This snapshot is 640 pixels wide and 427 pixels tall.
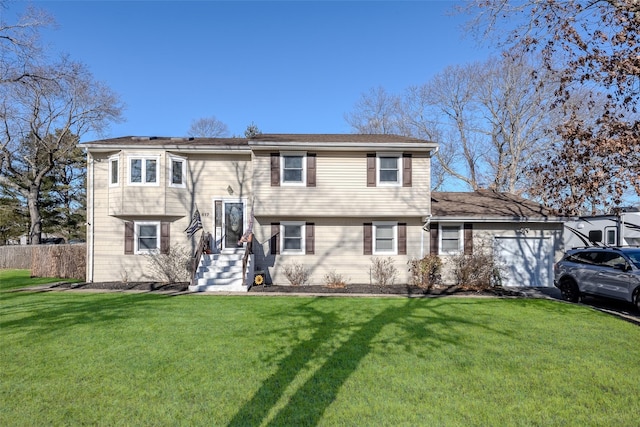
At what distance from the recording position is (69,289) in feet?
40.9

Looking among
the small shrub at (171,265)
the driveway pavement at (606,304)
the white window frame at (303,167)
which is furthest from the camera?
the small shrub at (171,265)

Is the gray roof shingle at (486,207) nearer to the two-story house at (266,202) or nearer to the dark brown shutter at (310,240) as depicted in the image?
the two-story house at (266,202)

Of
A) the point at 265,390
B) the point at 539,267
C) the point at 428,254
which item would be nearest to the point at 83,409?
the point at 265,390

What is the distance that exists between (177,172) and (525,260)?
14.8 metres

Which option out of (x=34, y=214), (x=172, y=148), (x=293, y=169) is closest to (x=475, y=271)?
(x=293, y=169)

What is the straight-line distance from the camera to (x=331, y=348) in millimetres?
5797

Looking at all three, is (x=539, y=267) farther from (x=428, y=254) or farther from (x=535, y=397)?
(x=535, y=397)

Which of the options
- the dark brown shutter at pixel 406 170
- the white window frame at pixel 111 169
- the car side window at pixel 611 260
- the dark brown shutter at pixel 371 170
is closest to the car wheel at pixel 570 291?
the car side window at pixel 611 260

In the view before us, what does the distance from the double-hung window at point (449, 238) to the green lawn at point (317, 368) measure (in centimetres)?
523

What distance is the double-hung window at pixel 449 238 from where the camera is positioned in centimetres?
1364

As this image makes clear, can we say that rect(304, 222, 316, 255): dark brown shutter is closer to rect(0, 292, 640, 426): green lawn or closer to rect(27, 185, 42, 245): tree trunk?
rect(0, 292, 640, 426): green lawn

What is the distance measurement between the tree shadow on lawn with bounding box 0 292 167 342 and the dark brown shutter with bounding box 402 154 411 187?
9733mm

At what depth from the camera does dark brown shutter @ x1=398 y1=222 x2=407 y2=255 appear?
13.5 meters


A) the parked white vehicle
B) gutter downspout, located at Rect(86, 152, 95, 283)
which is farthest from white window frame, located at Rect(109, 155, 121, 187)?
the parked white vehicle
